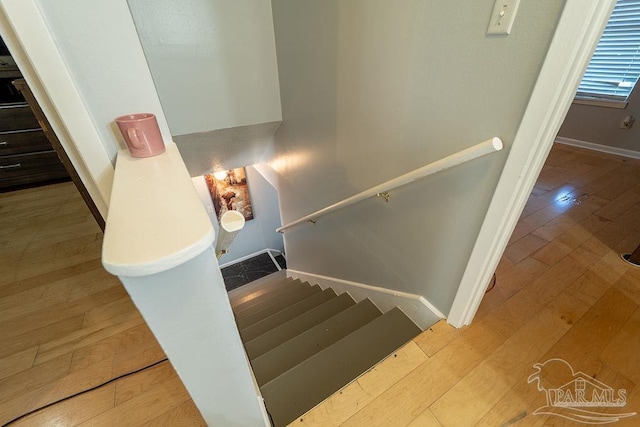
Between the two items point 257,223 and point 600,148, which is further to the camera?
point 257,223

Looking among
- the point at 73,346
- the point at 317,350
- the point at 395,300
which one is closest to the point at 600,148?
the point at 395,300

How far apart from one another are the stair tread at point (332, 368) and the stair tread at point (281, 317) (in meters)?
0.82

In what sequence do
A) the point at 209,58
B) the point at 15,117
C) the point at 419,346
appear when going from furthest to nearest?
the point at 15,117 → the point at 209,58 → the point at 419,346

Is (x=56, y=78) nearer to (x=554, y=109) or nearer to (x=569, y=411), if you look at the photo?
(x=554, y=109)

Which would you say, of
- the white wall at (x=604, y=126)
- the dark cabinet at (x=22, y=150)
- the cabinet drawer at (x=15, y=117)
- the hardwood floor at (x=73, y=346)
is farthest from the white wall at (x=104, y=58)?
the white wall at (x=604, y=126)

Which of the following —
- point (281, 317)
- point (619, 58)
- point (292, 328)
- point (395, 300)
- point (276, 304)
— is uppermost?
point (619, 58)

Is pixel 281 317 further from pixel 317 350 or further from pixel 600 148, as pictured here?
pixel 600 148

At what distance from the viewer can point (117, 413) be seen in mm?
964

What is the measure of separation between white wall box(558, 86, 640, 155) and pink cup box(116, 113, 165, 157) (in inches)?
168

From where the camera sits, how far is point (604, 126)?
3158 millimetres

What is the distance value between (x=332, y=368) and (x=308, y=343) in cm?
30

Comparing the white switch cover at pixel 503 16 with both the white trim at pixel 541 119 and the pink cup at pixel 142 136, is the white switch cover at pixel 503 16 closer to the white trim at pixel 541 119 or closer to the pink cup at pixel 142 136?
the white trim at pixel 541 119

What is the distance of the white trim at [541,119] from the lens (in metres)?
0.58

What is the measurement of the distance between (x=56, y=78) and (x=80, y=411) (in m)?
1.16
